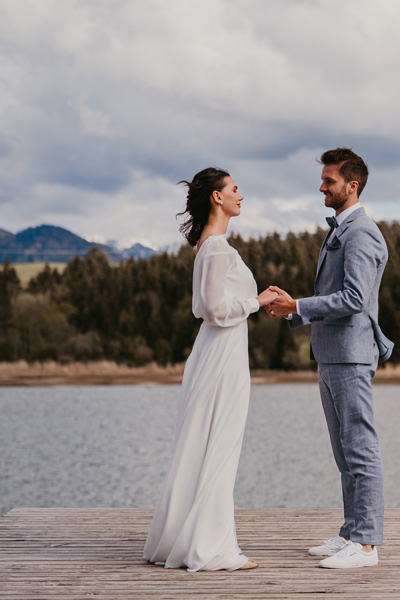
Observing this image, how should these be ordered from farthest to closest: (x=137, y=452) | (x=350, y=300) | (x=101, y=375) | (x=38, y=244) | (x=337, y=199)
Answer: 1. (x=38, y=244)
2. (x=101, y=375)
3. (x=137, y=452)
4. (x=337, y=199)
5. (x=350, y=300)

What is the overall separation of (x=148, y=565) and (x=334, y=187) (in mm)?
1968

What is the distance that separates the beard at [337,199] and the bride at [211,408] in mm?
426

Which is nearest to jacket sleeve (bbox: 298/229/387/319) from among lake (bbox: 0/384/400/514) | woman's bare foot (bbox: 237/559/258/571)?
woman's bare foot (bbox: 237/559/258/571)

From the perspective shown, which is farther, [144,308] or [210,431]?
[144,308]

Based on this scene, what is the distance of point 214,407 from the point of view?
3.95m

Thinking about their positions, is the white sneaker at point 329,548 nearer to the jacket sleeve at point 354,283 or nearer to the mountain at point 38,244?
the jacket sleeve at point 354,283

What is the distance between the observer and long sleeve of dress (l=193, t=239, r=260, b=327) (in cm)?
385

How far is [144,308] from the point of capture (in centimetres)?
3647

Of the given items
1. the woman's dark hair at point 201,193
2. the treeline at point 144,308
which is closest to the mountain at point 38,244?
the treeline at point 144,308

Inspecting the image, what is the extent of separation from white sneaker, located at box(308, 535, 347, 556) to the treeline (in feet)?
89.3

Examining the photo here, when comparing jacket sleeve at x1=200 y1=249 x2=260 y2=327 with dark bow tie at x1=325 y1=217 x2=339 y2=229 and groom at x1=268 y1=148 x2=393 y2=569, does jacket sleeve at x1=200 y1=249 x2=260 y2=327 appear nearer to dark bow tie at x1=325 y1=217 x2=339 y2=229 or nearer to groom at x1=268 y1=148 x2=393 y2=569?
groom at x1=268 y1=148 x2=393 y2=569

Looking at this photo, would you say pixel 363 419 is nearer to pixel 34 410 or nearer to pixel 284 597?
pixel 284 597

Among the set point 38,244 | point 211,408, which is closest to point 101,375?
point 211,408

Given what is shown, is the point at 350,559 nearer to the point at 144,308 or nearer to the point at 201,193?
the point at 201,193
